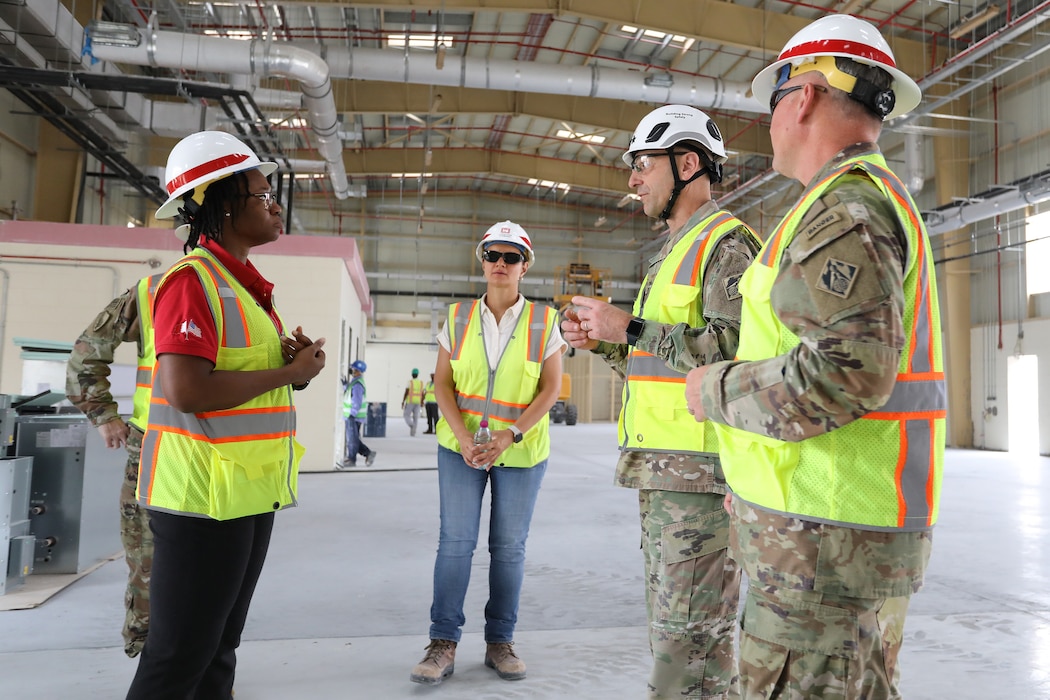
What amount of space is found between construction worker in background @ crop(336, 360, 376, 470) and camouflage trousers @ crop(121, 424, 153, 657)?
27.1 ft

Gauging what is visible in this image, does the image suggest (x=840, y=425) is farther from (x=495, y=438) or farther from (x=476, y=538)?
(x=476, y=538)

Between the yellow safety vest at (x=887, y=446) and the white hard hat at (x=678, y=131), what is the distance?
102 centimetres

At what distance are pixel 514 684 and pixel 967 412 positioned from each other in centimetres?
1872

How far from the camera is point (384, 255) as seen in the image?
94.3 feet

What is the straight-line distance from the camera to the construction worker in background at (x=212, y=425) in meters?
1.78

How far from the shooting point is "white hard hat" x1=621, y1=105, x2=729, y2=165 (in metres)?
2.41

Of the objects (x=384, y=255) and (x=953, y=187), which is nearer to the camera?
(x=953, y=187)

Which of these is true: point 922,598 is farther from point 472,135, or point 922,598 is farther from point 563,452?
point 472,135

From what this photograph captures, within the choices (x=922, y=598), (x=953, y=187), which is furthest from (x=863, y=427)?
(x=953, y=187)

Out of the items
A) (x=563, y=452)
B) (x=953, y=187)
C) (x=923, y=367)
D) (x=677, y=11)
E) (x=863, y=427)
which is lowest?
(x=563, y=452)

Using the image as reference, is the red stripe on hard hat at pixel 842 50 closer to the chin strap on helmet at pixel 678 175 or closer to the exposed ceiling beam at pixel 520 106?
the chin strap on helmet at pixel 678 175

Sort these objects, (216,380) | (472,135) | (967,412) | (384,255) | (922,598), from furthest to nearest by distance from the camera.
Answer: (384,255) < (472,135) < (967,412) < (922,598) < (216,380)

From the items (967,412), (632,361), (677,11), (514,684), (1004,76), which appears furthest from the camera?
(967,412)

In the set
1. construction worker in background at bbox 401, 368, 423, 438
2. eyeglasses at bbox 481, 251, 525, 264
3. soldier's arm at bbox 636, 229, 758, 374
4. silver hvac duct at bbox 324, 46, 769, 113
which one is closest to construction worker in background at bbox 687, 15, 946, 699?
soldier's arm at bbox 636, 229, 758, 374
